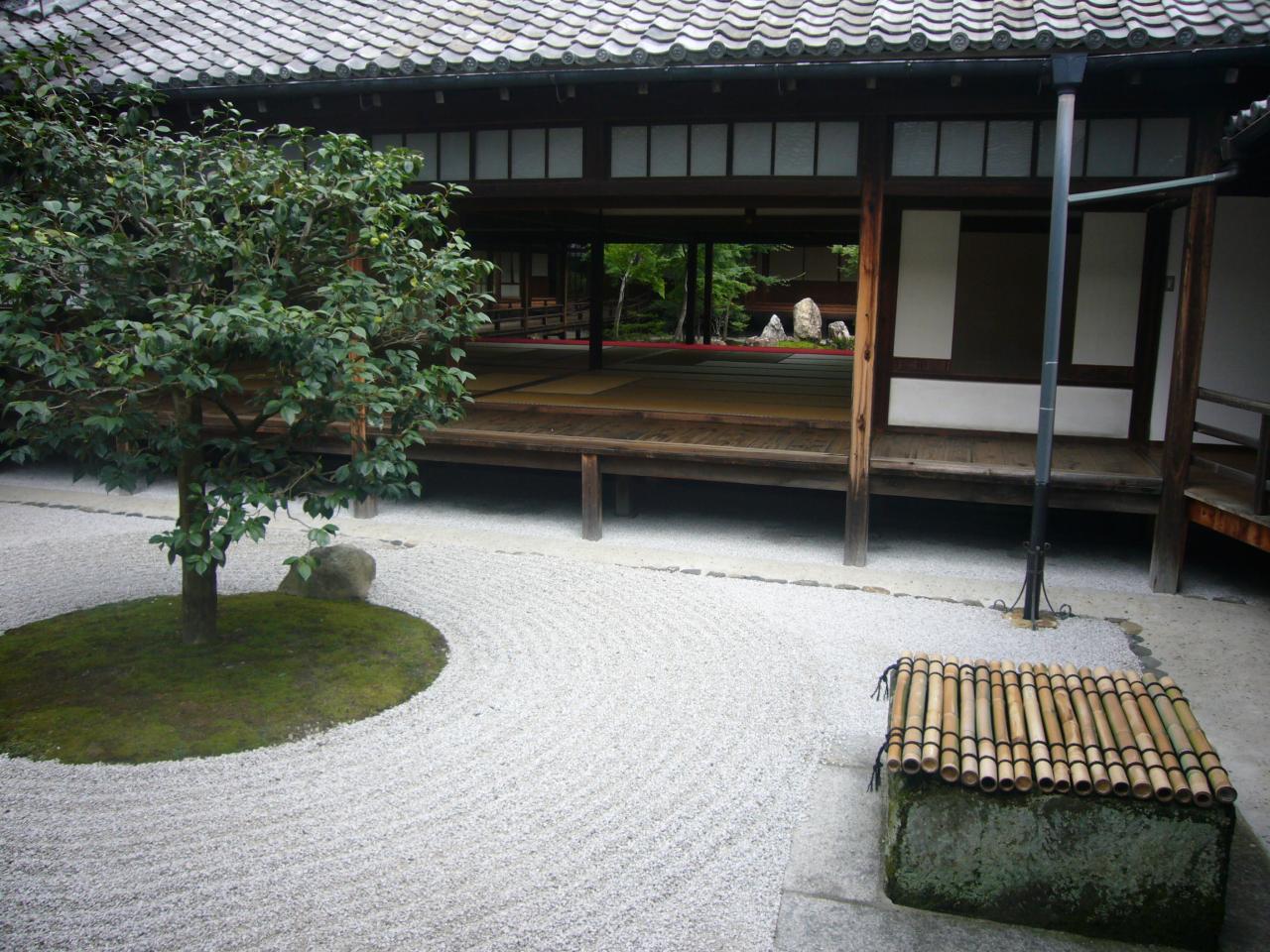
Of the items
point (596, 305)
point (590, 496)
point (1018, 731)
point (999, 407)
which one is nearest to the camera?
point (1018, 731)

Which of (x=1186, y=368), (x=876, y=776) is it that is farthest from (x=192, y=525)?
(x=1186, y=368)

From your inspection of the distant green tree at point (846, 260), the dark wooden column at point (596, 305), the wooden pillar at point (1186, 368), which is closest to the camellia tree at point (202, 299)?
the wooden pillar at point (1186, 368)

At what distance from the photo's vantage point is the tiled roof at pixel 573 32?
6.28 meters

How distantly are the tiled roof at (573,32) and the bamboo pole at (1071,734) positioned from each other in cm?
406

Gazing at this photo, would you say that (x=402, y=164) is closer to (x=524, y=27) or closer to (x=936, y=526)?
(x=524, y=27)

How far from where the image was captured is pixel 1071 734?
3602 mm

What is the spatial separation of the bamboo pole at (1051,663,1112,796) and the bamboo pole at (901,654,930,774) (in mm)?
518

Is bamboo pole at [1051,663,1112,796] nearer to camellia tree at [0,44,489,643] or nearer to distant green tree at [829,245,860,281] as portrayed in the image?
camellia tree at [0,44,489,643]

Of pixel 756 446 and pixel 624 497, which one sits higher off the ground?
pixel 756 446

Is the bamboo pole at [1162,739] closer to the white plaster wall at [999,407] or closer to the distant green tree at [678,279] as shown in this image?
the white plaster wall at [999,407]

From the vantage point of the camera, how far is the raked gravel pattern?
3.41 m

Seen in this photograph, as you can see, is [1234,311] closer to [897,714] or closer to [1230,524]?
[1230,524]

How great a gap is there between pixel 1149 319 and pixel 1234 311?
618 millimetres

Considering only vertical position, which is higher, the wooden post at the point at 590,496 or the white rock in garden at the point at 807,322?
the white rock in garden at the point at 807,322
